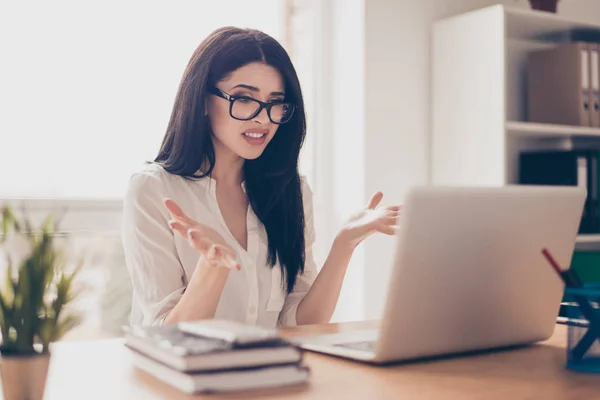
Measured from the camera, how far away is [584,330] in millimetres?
1045

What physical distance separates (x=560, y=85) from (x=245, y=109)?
1.73 metres

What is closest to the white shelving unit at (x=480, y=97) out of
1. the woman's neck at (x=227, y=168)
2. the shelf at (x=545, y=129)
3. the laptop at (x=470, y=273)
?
the shelf at (x=545, y=129)

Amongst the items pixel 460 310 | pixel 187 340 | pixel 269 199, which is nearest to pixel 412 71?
pixel 269 199

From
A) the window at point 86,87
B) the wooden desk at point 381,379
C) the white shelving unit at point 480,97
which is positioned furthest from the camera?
the white shelving unit at point 480,97

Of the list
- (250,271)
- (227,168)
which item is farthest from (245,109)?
(250,271)

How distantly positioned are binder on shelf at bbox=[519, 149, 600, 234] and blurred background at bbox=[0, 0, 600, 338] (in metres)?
0.45

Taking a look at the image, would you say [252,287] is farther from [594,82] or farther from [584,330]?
[594,82]

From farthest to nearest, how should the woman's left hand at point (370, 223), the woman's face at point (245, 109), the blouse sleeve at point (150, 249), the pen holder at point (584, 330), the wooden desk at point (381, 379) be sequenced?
the woman's face at point (245, 109)
the blouse sleeve at point (150, 249)
the woman's left hand at point (370, 223)
the pen holder at point (584, 330)
the wooden desk at point (381, 379)

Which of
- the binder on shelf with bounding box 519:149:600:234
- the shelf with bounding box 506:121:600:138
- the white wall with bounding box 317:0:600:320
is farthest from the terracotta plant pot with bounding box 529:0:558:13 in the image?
the binder on shelf with bounding box 519:149:600:234

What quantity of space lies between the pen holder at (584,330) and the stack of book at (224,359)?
39cm

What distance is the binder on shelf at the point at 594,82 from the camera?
2972 millimetres

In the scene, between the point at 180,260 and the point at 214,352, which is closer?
the point at 214,352

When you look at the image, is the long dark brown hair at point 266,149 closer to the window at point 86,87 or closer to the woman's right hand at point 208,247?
the woman's right hand at point 208,247

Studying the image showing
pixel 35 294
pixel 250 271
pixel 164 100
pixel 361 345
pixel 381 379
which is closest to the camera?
pixel 35 294
